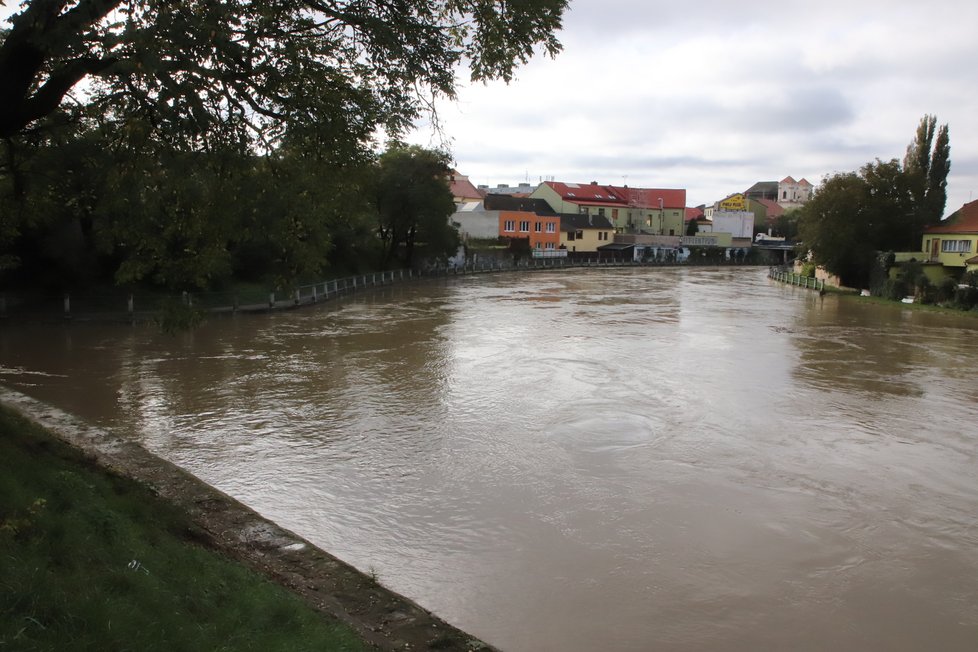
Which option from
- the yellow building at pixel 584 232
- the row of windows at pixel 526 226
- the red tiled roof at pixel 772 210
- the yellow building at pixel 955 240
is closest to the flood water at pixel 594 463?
the yellow building at pixel 955 240

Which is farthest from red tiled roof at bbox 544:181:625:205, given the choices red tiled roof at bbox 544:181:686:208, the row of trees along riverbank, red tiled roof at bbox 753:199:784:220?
the row of trees along riverbank

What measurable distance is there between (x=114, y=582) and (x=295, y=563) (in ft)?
8.69

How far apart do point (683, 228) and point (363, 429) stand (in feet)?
300

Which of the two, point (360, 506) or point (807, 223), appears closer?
point (360, 506)

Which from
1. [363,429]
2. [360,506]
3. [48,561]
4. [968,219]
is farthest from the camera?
[968,219]

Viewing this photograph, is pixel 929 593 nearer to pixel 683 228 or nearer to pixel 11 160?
pixel 11 160

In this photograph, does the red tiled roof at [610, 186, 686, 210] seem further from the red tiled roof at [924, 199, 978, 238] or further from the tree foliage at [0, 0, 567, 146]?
the tree foliage at [0, 0, 567, 146]

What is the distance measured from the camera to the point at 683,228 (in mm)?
98625

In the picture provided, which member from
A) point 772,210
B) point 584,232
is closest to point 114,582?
point 584,232

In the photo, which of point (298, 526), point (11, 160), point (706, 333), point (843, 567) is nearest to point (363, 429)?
point (298, 526)

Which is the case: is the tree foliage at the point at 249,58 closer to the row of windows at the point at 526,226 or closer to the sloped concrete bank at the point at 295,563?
the sloped concrete bank at the point at 295,563

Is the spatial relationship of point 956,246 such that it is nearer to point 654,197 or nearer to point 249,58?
point 249,58

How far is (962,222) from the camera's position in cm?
4281

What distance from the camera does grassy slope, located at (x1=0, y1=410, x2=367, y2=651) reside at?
12.1 feet
